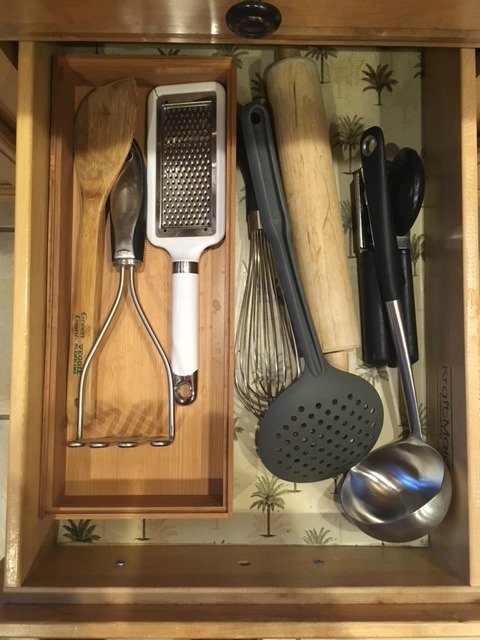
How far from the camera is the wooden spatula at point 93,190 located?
0.66 metres

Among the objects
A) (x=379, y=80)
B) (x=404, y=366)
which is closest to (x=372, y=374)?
(x=404, y=366)

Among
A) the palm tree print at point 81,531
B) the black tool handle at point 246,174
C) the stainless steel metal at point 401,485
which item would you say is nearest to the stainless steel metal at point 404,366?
the stainless steel metal at point 401,485

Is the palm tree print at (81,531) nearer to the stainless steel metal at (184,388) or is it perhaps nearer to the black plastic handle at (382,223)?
the stainless steel metal at (184,388)

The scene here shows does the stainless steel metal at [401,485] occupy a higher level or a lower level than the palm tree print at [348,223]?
lower

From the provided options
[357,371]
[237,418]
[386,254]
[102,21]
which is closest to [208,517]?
[237,418]

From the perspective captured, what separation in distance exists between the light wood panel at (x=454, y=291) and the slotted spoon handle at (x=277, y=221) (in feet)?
0.52

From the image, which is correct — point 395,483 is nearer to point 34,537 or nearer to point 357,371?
point 357,371

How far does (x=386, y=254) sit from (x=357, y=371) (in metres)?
0.16

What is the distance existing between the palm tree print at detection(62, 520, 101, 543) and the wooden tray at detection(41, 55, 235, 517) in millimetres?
53

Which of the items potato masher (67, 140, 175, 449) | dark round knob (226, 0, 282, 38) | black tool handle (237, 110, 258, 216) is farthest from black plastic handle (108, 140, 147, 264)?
dark round knob (226, 0, 282, 38)

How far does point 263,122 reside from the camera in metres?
0.65

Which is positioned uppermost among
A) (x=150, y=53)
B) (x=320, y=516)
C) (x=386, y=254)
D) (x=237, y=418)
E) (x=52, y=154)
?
(x=150, y=53)

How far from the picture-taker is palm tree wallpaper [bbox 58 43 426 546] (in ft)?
2.36

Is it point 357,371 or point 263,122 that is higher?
point 263,122
